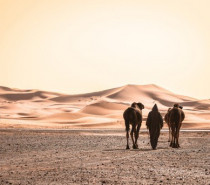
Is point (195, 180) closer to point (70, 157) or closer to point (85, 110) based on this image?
point (70, 157)

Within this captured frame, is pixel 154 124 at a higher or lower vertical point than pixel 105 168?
higher

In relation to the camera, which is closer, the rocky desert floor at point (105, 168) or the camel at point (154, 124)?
the rocky desert floor at point (105, 168)

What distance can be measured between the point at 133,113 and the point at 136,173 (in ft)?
27.1

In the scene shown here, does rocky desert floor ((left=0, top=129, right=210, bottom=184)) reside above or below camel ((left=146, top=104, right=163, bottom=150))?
below

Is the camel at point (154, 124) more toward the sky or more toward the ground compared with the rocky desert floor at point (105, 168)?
more toward the sky

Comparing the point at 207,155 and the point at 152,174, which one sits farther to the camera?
the point at 207,155

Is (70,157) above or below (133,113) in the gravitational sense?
below

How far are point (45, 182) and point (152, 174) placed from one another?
3142 mm

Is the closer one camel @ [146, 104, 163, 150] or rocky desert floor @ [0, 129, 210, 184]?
rocky desert floor @ [0, 129, 210, 184]

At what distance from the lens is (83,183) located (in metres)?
12.1

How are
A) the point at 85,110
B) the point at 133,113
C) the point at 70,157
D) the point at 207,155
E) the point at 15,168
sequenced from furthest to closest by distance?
1. the point at 85,110
2. the point at 133,113
3. the point at 207,155
4. the point at 70,157
5. the point at 15,168

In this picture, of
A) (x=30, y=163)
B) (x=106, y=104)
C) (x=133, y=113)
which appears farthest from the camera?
(x=106, y=104)

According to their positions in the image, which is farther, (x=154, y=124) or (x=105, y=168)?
(x=154, y=124)

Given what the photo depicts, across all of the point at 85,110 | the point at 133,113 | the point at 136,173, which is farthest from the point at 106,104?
the point at 136,173
